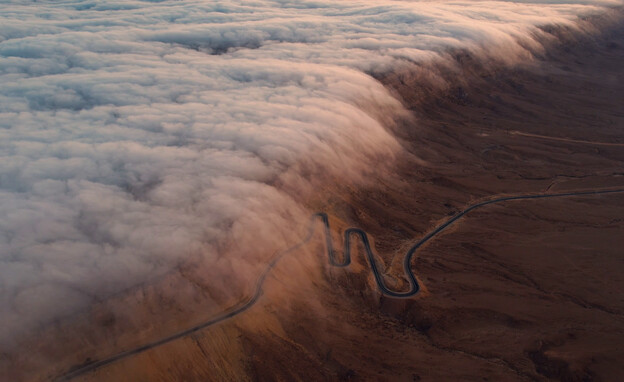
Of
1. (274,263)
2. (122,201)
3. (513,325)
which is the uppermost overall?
(122,201)

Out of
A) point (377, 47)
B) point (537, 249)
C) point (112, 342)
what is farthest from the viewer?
point (377, 47)

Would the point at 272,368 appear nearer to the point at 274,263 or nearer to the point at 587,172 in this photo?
the point at 274,263

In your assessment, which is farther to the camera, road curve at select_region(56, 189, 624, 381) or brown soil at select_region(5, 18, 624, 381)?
brown soil at select_region(5, 18, 624, 381)

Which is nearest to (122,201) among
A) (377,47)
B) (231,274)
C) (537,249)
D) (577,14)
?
(231,274)

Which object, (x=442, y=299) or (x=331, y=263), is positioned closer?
(x=442, y=299)

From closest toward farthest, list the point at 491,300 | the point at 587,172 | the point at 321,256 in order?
the point at 491,300, the point at 321,256, the point at 587,172

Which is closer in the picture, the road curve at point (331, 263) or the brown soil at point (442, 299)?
the road curve at point (331, 263)

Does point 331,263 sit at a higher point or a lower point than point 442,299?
higher

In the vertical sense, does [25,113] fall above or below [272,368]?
above
